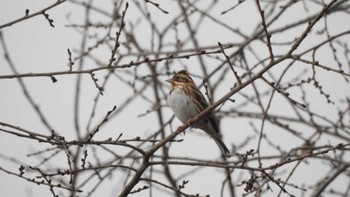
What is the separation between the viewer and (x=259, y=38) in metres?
7.09

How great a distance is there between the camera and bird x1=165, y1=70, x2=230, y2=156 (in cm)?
741

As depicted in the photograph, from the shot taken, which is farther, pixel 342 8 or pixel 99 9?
pixel 99 9

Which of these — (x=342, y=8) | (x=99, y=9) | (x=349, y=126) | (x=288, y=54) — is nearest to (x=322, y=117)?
(x=349, y=126)

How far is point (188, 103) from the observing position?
7.51 meters

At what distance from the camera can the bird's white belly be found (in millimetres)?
7430

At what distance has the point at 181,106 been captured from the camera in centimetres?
745

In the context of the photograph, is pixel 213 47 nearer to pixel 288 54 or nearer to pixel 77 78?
pixel 77 78

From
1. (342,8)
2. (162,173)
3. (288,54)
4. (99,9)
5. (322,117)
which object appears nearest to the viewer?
(288,54)

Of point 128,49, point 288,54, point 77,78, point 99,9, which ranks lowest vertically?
point 288,54

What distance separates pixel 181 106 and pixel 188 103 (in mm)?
125

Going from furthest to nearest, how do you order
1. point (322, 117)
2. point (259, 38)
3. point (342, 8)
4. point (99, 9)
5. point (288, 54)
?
point (99, 9) → point (342, 8) → point (259, 38) → point (322, 117) → point (288, 54)

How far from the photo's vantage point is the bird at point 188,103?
292 inches

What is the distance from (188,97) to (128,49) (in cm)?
153

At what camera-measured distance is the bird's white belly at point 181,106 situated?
24.4ft
